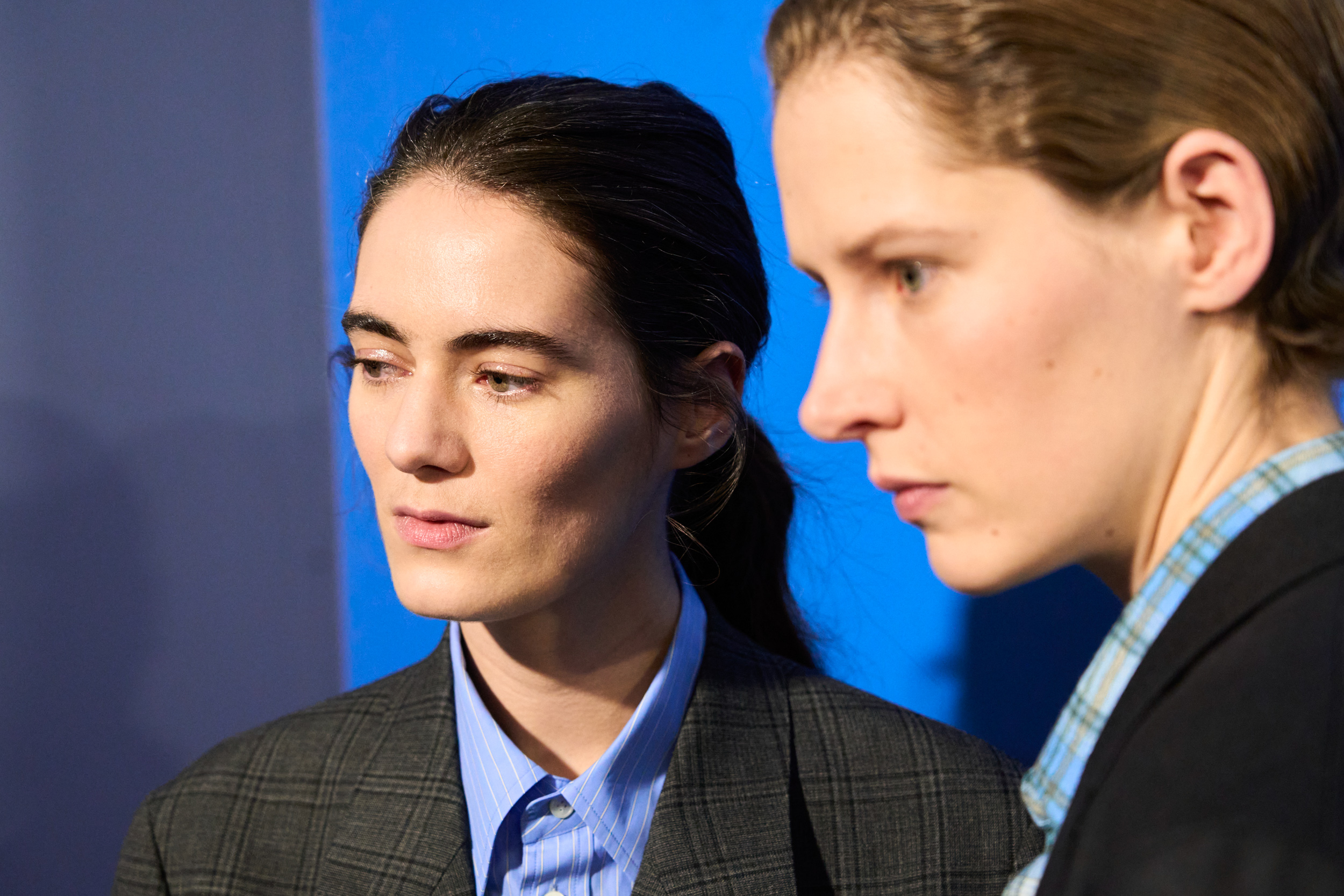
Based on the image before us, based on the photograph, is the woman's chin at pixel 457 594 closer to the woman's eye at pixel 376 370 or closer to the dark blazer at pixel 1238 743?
the woman's eye at pixel 376 370


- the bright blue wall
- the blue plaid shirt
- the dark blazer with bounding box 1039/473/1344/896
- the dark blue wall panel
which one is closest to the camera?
the dark blazer with bounding box 1039/473/1344/896

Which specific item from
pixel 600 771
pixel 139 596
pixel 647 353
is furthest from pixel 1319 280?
pixel 139 596

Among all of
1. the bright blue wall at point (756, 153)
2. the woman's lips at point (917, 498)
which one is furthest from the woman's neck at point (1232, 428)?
the bright blue wall at point (756, 153)

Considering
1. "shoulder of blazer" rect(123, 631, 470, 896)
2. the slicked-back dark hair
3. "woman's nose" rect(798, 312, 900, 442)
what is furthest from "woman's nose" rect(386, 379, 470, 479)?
"woman's nose" rect(798, 312, 900, 442)

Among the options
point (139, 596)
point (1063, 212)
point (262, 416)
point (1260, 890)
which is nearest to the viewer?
point (1260, 890)

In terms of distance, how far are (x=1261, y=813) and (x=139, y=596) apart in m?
1.46

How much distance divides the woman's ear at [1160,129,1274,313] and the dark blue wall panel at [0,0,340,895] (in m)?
1.30

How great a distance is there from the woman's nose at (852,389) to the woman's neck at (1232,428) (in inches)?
6.2

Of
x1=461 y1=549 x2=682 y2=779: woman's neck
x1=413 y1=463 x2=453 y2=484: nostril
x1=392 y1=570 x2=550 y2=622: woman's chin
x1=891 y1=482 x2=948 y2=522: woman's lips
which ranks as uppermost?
x1=413 y1=463 x2=453 y2=484: nostril

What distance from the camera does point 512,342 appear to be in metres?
1.01

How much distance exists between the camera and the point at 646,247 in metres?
1.12

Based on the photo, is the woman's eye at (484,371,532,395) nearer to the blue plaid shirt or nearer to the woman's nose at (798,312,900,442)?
the woman's nose at (798,312,900,442)

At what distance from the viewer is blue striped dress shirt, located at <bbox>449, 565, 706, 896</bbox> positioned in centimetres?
108

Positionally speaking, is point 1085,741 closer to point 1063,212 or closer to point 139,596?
point 1063,212
